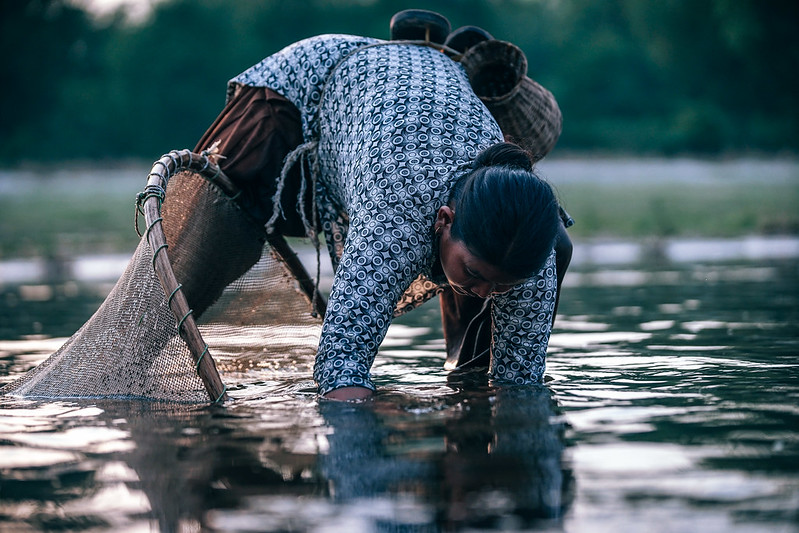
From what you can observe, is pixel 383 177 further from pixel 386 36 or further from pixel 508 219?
pixel 386 36

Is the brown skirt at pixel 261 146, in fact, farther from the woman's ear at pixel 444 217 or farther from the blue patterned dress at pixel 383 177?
the woman's ear at pixel 444 217

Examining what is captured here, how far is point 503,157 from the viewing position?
9.87 ft

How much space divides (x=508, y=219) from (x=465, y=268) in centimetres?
22

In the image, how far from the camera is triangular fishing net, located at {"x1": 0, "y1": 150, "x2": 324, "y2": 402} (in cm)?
345

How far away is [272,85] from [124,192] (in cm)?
2119

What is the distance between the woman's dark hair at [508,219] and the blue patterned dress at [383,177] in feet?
0.69

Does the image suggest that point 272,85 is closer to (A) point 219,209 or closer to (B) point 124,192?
(A) point 219,209

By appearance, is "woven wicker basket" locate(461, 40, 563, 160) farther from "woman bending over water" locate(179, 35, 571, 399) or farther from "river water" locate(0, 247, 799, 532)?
"river water" locate(0, 247, 799, 532)

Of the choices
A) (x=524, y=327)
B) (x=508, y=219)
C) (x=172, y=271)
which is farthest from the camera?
(x=172, y=271)

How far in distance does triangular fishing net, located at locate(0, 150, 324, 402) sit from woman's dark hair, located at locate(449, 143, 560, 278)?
1002 mm

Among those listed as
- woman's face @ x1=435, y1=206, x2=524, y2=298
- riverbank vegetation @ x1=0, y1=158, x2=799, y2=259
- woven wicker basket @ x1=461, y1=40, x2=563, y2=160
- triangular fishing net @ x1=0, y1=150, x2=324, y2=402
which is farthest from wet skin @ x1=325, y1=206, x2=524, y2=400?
riverbank vegetation @ x1=0, y1=158, x2=799, y2=259

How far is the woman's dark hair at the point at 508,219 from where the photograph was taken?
2809 millimetres

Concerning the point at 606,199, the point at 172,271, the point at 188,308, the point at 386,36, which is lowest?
the point at 188,308

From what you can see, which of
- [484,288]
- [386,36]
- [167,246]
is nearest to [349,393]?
[484,288]
